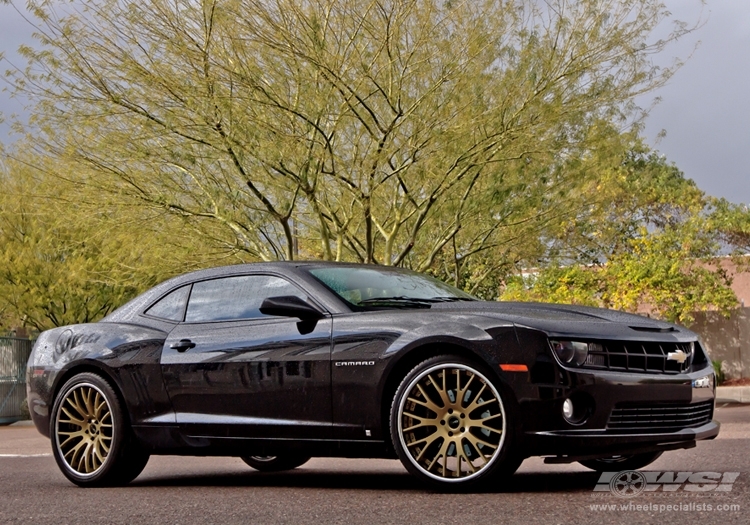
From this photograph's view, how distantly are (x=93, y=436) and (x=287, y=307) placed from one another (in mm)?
2004

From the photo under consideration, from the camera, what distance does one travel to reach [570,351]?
6.24 m

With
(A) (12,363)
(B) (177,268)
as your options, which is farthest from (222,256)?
(A) (12,363)

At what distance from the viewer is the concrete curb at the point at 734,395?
2288 centimetres

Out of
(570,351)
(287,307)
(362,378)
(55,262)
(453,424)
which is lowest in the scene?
(453,424)

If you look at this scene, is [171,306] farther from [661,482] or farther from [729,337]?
[729,337]

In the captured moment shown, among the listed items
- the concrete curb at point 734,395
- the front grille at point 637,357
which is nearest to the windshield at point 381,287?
the front grille at point 637,357

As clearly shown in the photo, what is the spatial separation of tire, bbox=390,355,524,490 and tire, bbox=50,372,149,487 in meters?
2.23

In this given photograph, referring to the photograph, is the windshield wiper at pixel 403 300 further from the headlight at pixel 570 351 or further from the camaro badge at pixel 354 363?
the headlight at pixel 570 351

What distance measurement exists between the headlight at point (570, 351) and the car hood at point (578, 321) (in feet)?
0.16

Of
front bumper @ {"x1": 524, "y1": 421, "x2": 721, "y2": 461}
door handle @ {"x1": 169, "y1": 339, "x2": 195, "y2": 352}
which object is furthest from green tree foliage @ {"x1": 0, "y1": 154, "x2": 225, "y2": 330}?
front bumper @ {"x1": 524, "y1": 421, "x2": 721, "y2": 461}

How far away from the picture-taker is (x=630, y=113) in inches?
759

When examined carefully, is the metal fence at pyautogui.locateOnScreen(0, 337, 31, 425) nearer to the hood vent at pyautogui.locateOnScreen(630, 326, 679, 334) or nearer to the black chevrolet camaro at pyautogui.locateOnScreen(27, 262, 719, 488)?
the black chevrolet camaro at pyautogui.locateOnScreen(27, 262, 719, 488)

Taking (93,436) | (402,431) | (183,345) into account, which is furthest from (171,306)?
(402,431)

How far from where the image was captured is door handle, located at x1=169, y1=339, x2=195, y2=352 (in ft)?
25.1
